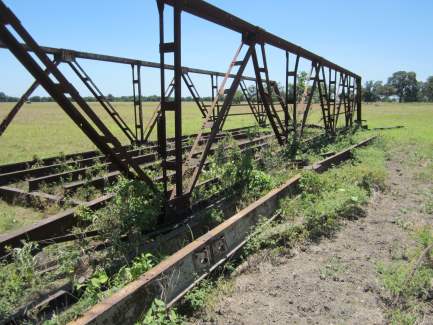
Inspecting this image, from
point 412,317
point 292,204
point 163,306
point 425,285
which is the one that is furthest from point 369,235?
point 163,306

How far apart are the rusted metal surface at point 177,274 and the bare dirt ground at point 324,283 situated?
0.31 m

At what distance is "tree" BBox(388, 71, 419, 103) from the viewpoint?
134875 millimetres

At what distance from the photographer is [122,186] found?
178 inches

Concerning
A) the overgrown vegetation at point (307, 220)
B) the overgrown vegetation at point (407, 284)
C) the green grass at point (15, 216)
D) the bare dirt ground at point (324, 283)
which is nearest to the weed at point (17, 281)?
the overgrown vegetation at point (307, 220)

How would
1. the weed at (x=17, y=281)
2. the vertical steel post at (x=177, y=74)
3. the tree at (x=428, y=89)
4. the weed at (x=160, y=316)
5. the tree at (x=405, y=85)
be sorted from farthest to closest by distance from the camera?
the tree at (x=405, y=85) → the tree at (x=428, y=89) → the vertical steel post at (x=177, y=74) → the weed at (x=17, y=281) → the weed at (x=160, y=316)

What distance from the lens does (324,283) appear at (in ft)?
12.0

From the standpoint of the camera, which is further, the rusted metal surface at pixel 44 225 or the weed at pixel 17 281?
the rusted metal surface at pixel 44 225

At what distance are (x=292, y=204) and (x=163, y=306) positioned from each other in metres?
2.99

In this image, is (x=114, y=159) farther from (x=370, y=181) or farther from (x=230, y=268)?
(x=370, y=181)

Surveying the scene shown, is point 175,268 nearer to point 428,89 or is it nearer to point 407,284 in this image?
point 407,284

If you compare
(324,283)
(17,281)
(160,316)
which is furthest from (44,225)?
(324,283)

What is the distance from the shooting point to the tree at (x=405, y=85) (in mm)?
134875

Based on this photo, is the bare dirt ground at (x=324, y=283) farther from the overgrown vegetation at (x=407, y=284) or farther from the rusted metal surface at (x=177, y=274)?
the rusted metal surface at (x=177, y=274)

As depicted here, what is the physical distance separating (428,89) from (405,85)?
9.60 meters
